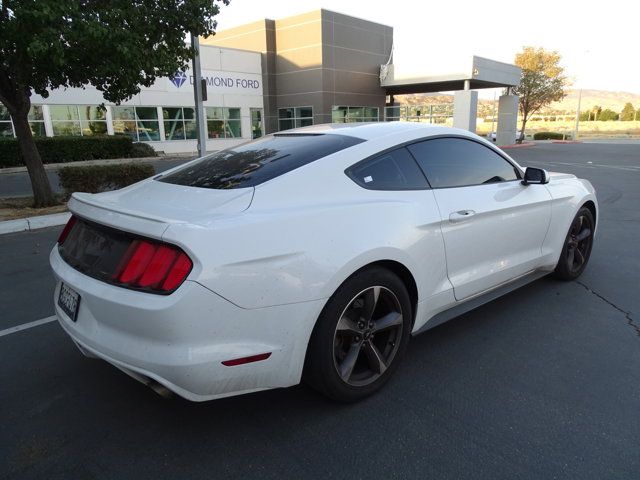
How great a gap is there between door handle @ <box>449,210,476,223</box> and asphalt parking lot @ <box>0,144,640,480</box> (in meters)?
0.95

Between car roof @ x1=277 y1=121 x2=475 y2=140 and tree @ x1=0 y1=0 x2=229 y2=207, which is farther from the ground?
tree @ x1=0 y1=0 x2=229 y2=207

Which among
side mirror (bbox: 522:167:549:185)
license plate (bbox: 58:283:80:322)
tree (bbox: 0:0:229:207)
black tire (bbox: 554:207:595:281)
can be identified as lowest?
black tire (bbox: 554:207:595:281)

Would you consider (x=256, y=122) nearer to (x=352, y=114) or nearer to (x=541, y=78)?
(x=352, y=114)

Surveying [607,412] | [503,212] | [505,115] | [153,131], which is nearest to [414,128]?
[503,212]

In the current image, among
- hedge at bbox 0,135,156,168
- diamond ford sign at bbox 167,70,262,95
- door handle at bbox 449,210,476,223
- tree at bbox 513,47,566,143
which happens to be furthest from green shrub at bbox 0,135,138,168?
tree at bbox 513,47,566,143

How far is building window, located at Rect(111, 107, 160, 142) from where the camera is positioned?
25.9m

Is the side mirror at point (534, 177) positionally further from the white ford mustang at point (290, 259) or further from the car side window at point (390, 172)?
the car side window at point (390, 172)

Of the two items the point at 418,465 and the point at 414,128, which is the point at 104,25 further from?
the point at 418,465

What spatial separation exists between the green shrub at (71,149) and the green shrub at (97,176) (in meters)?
12.5

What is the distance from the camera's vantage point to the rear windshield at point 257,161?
9.33 ft

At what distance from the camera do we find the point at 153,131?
27.3 m

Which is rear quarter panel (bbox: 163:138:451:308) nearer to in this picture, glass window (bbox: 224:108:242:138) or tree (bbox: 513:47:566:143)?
glass window (bbox: 224:108:242:138)

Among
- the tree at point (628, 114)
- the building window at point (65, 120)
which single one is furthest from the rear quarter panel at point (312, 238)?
the tree at point (628, 114)

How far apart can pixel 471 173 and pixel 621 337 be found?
1.66 meters
